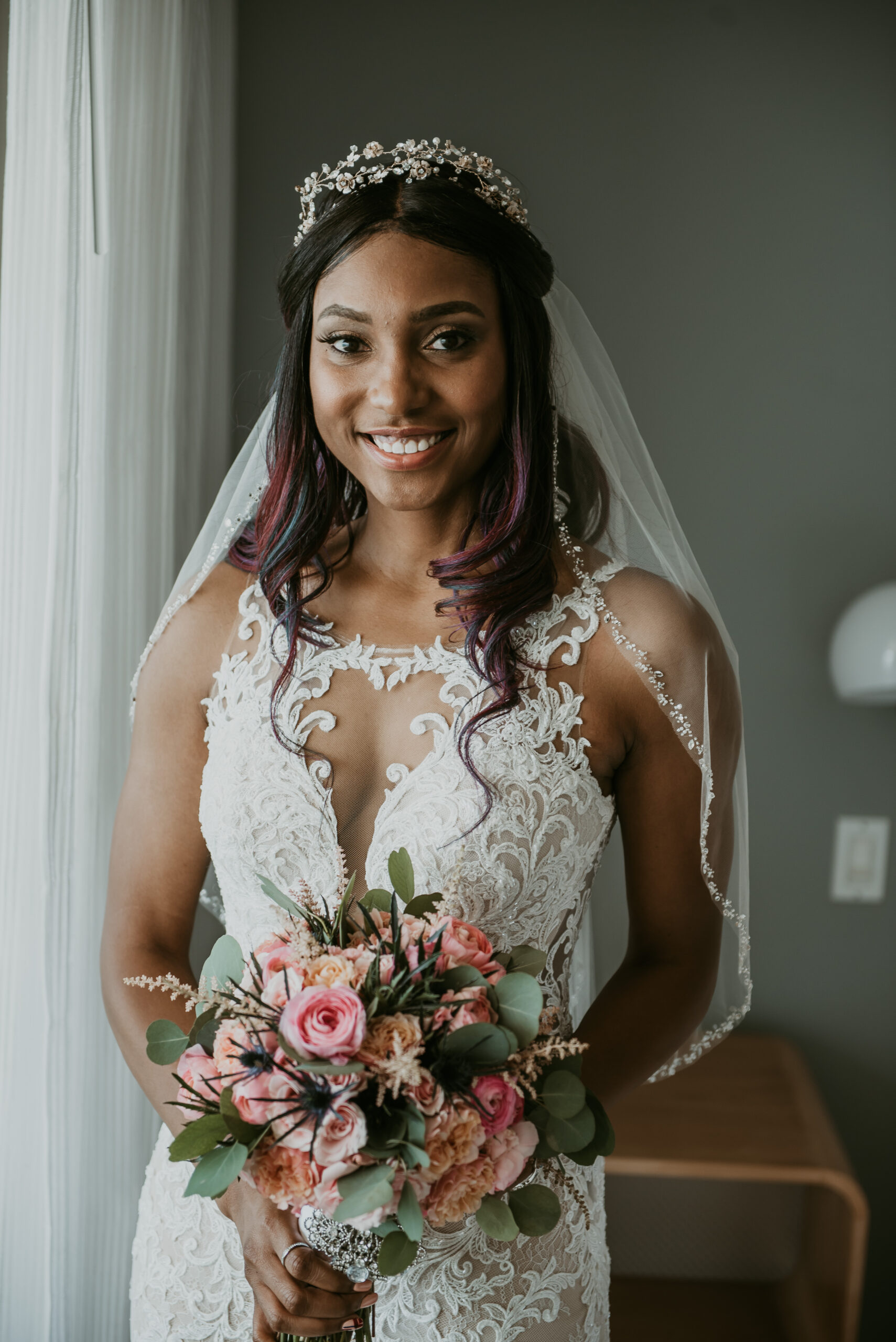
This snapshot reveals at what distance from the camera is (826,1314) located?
217 centimetres

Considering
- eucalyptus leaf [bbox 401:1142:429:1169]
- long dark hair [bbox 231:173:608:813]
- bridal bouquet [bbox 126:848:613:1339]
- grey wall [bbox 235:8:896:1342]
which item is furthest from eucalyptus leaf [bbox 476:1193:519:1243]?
grey wall [bbox 235:8:896:1342]

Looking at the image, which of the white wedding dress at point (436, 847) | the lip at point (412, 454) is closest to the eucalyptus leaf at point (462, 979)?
the white wedding dress at point (436, 847)

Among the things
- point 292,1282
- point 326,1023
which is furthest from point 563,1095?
point 292,1282

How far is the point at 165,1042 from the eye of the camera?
106 centimetres

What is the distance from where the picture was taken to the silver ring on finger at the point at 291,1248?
1.05 meters

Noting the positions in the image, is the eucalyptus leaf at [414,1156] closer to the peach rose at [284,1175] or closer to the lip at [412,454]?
the peach rose at [284,1175]

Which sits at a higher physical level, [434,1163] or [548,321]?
[548,321]

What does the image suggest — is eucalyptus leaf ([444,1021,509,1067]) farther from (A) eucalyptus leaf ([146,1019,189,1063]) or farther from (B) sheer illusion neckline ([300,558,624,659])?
(B) sheer illusion neckline ([300,558,624,659])

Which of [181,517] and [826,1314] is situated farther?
[826,1314]

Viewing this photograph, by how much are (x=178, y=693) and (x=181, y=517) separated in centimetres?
66

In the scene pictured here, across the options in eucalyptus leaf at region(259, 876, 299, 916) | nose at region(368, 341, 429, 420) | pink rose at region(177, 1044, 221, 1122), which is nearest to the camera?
pink rose at region(177, 1044, 221, 1122)

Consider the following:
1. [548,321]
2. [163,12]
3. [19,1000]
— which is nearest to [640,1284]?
[19,1000]

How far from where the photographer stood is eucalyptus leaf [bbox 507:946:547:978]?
3.35 feet

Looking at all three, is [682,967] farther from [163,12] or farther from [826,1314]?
[163,12]
